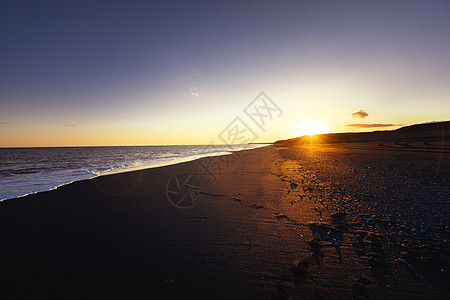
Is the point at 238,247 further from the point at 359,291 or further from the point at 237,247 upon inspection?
the point at 359,291

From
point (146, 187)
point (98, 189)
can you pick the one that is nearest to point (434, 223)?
point (146, 187)

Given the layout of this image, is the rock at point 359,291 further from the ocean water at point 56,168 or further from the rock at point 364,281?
the ocean water at point 56,168

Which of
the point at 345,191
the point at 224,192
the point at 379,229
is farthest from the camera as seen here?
the point at 224,192

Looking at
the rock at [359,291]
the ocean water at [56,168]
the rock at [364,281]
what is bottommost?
the rock at [359,291]

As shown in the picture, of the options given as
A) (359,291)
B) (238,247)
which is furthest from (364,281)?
(238,247)

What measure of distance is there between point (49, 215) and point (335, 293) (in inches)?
395

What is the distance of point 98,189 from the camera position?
1143 centimetres

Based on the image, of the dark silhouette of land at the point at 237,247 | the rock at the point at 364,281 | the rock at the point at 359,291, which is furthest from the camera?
the dark silhouette of land at the point at 237,247

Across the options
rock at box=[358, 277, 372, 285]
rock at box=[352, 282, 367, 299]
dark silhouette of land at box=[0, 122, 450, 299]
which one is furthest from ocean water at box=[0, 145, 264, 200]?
rock at box=[358, 277, 372, 285]

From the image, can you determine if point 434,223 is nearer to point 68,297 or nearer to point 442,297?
point 442,297

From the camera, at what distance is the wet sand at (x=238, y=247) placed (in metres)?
3.43

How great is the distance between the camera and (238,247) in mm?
4781

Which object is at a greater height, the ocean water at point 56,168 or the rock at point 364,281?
the ocean water at point 56,168

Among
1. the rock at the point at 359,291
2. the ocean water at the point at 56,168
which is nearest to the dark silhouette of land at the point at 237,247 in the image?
the rock at the point at 359,291
